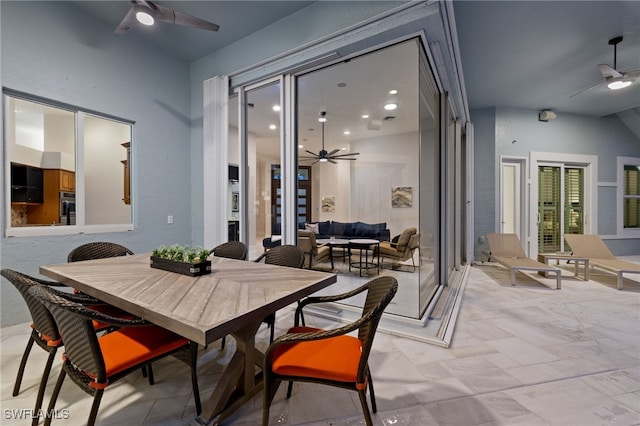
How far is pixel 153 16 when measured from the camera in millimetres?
2443

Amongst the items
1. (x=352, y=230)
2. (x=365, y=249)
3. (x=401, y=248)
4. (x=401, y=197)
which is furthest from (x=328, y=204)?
(x=401, y=248)

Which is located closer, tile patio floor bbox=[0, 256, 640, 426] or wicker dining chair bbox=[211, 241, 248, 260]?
tile patio floor bbox=[0, 256, 640, 426]

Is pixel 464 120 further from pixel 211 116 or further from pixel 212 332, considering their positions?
pixel 212 332

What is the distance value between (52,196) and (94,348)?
116 inches

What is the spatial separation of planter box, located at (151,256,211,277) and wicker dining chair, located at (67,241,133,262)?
105 cm

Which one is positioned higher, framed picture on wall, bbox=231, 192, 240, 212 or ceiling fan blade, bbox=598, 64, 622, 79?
ceiling fan blade, bbox=598, 64, 622, 79

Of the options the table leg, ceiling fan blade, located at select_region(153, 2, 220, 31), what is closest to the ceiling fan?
ceiling fan blade, located at select_region(153, 2, 220, 31)

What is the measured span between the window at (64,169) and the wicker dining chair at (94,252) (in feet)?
2.74

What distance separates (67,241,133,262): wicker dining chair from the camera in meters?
2.43

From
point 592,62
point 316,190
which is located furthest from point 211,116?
point 592,62

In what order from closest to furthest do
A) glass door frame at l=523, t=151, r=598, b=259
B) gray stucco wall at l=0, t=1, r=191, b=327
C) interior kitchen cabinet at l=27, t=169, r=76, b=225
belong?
1. gray stucco wall at l=0, t=1, r=191, b=327
2. interior kitchen cabinet at l=27, t=169, r=76, b=225
3. glass door frame at l=523, t=151, r=598, b=259

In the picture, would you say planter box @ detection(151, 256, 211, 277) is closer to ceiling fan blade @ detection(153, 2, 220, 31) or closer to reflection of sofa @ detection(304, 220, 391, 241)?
ceiling fan blade @ detection(153, 2, 220, 31)

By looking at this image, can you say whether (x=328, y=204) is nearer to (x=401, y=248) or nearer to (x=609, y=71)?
(x=401, y=248)

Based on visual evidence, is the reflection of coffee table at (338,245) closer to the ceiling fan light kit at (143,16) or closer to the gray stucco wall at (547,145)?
the gray stucco wall at (547,145)
